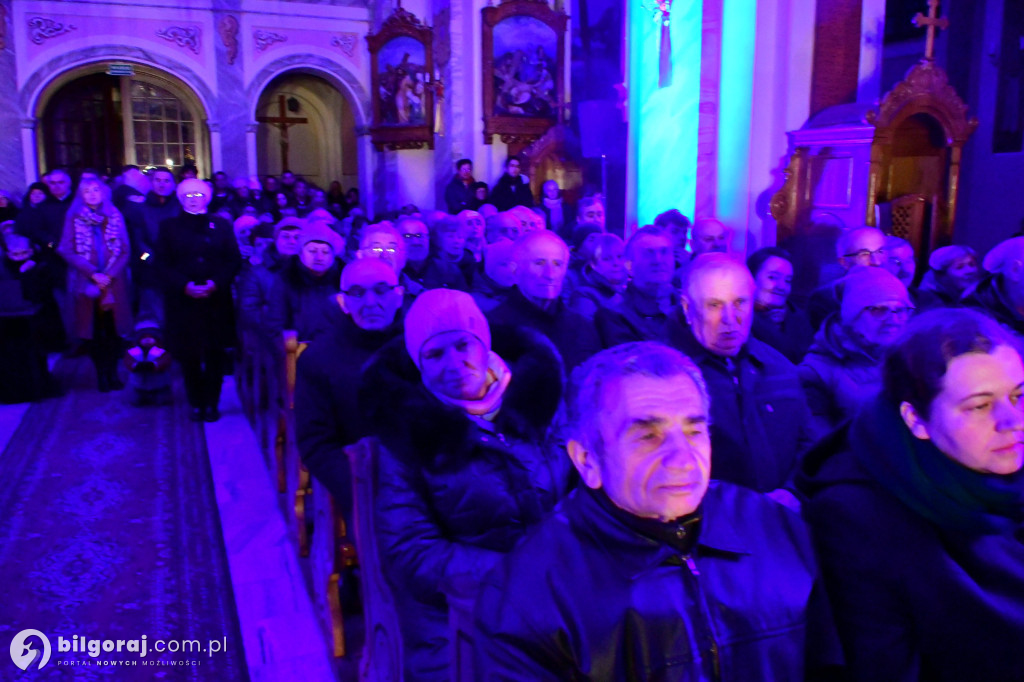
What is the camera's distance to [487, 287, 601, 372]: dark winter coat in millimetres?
3482

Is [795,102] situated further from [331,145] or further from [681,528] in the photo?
[331,145]

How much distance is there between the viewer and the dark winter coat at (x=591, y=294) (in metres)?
4.08

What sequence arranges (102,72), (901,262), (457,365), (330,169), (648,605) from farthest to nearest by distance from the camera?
1. (330,169)
2. (102,72)
3. (901,262)
4. (457,365)
5. (648,605)

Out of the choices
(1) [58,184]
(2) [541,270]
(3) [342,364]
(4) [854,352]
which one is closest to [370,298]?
(3) [342,364]

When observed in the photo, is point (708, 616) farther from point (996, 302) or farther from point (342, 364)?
point (996, 302)

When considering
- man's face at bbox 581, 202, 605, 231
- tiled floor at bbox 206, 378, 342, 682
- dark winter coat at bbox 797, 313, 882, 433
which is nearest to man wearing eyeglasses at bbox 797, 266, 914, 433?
dark winter coat at bbox 797, 313, 882, 433

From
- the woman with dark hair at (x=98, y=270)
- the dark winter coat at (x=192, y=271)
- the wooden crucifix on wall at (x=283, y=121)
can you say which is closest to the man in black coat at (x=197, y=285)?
the dark winter coat at (x=192, y=271)

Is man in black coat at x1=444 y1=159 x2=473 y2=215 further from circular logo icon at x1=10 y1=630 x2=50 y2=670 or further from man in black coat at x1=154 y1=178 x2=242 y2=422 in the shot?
circular logo icon at x1=10 y1=630 x2=50 y2=670

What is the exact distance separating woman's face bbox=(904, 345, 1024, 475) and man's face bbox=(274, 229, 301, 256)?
14.7 ft

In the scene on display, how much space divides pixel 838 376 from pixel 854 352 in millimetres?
96

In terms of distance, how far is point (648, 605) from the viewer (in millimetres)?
1236

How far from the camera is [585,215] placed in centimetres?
642

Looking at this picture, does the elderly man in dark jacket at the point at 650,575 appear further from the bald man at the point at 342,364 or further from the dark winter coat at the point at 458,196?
the dark winter coat at the point at 458,196

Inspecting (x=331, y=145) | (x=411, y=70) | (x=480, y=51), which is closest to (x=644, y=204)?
(x=480, y=51)
